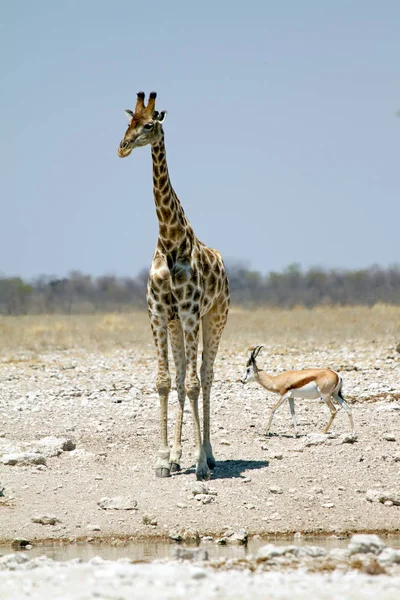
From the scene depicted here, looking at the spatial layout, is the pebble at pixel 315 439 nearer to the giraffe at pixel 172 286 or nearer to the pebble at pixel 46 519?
the giraffe at pixel 172 286

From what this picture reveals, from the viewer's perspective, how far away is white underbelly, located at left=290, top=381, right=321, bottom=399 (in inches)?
504

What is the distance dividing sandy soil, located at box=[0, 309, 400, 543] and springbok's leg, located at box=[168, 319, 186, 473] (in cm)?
19

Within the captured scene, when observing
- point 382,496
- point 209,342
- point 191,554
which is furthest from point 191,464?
point 191,554

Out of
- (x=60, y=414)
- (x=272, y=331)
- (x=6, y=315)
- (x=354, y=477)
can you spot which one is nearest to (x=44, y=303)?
(x=6, y=315)

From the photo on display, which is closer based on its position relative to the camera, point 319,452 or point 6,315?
point 319,452

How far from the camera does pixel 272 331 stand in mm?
29250

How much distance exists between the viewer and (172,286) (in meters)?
10.7

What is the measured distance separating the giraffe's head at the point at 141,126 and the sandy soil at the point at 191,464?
3.32m

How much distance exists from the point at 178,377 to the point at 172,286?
3.99 feet

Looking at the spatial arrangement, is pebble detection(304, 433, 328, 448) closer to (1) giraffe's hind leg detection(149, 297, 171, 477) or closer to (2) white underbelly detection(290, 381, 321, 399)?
(2) white underbelly detection(290, 381, 321, 399)

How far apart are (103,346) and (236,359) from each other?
5973 mm

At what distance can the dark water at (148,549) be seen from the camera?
8359 mm

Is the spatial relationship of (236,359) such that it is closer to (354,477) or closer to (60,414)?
(60,414)

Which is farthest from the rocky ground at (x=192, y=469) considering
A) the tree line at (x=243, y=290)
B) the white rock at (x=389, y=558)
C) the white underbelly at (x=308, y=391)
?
the tree line at (x=243, y=290)
